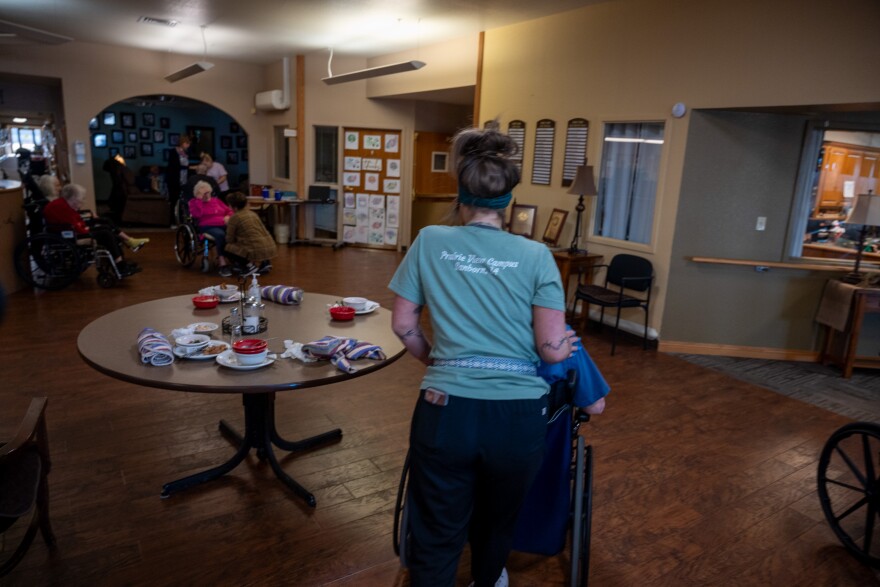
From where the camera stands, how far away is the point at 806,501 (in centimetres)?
304

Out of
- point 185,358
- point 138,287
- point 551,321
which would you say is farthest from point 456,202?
point 138,287

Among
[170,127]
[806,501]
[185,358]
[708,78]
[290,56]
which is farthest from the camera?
[170,127]

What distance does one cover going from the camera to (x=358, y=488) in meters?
2.92

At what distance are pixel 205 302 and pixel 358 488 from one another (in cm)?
123

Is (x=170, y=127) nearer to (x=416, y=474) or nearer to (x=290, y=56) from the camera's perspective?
(x=290, y=56)

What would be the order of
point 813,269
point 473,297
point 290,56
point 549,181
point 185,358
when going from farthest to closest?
point 290,56, point 549,181, point 813,269, point 185,358, point 473,297

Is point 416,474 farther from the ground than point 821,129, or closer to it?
closer to it

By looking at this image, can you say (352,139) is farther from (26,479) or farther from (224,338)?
(26,479)

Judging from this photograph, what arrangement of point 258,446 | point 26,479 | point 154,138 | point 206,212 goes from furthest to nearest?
point 154,138 < point 206,212 < point 258,446 < point 26,479

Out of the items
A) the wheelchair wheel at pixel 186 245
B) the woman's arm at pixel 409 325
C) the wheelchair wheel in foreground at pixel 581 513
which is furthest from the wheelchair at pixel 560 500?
the wheelchair wheel at pixel 186 245

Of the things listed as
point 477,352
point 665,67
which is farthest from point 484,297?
point 665,67

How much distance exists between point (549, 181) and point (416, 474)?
209 inches

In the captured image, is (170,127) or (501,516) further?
(170,127)

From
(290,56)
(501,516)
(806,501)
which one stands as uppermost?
(290,56)
